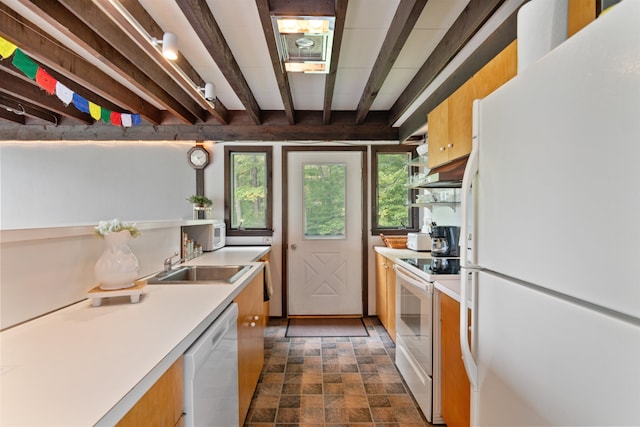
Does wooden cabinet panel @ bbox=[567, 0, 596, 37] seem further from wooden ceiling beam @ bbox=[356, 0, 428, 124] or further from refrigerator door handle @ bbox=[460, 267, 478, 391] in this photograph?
refrigerator door handle @ bbox=[460, 267, 478, 391]

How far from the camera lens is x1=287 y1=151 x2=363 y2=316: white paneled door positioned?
12.4 feet

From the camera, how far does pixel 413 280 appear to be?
212 centimetres

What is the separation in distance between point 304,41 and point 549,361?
1983 mm

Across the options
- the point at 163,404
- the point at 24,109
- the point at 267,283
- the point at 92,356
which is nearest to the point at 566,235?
the point at 163,404

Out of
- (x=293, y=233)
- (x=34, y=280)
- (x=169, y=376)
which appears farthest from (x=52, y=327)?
(x=293, y=233)

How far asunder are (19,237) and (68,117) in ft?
10.6

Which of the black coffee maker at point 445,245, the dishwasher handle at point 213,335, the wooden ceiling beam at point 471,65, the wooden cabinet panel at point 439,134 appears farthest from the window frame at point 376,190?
the dishwasher handle at point 213,335

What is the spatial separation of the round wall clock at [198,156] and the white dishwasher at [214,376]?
8.43 feet

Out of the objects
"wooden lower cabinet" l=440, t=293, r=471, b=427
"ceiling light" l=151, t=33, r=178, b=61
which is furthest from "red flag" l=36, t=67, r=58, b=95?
"wooden lower cabinet" l=440, t=293, r=471, b=427

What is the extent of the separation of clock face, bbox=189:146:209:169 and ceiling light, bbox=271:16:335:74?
1895 mm

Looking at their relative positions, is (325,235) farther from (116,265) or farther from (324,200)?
(116,265)

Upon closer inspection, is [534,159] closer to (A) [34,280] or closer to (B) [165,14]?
(A) [34,280]

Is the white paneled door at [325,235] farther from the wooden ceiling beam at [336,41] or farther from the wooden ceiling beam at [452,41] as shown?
the wooden ceiling beam at [452,41]

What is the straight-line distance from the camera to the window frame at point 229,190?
3744 millimetres
